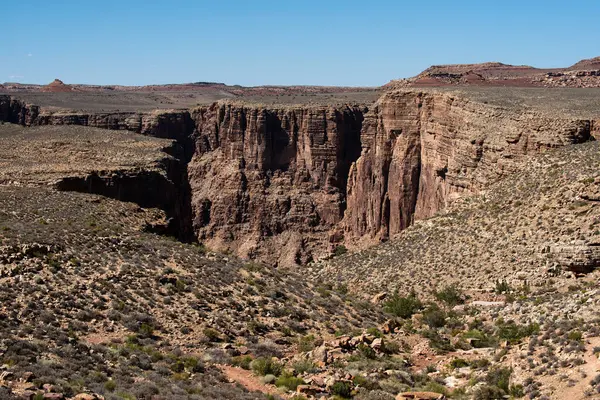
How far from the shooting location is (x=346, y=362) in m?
23.8

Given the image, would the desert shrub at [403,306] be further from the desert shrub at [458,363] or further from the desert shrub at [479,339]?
the desert shrub at [458,363]

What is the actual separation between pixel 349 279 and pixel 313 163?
1937 inches

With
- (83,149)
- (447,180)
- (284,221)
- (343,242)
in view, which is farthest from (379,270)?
(284,221)

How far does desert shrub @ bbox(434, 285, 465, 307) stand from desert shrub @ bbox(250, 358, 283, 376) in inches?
489

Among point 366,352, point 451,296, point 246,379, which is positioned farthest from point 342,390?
point 451,296

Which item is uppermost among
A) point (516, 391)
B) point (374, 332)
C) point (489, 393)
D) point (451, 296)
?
point (516, 391)

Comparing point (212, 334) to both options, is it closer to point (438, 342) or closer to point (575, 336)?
point (438, 342)

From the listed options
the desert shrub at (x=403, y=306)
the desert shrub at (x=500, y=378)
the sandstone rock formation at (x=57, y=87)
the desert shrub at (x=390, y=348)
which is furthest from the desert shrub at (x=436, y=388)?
the sandstone rock formation at (x=57, y=87)

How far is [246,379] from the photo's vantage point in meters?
22.0

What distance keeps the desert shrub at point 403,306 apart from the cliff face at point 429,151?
13.0 m

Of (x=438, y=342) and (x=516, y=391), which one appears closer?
(x=516, y=391)

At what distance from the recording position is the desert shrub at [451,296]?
33062 millimetres

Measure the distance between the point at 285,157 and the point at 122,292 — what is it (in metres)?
65.8

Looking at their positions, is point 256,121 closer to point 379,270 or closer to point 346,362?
point 379,270
